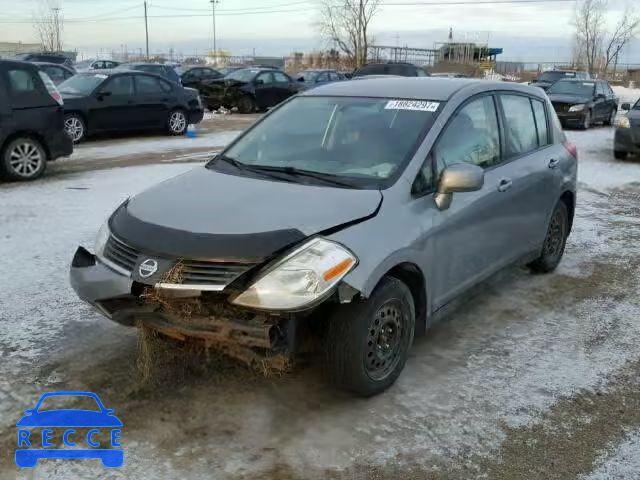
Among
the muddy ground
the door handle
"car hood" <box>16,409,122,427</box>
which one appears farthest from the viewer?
the door handle

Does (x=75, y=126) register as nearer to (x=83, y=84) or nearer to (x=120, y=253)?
(x=83, y=84)

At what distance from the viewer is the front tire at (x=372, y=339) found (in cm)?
337

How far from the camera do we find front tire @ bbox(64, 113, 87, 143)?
13.5 m

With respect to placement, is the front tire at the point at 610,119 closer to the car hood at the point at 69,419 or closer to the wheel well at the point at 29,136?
the wheel well at the point at 29,136

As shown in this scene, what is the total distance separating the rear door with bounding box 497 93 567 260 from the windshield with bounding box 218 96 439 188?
0.96 m

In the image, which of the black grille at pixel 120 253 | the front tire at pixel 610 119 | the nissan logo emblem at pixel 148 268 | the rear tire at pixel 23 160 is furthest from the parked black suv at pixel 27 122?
the front tire at pixel 610 119

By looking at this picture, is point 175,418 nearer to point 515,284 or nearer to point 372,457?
point 372,457

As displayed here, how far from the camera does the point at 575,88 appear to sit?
781 inches

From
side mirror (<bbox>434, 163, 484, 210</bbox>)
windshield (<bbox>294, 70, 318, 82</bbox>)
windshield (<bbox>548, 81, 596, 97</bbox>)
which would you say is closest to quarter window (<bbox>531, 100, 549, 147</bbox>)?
side mirror (<bbox>434, 163, 484, 210</bbox>)

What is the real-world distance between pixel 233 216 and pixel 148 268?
1.66ft

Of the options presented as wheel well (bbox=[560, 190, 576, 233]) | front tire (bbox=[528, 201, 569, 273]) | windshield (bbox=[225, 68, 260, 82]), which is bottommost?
front tire (bbox=[528, 201, 569, 273])

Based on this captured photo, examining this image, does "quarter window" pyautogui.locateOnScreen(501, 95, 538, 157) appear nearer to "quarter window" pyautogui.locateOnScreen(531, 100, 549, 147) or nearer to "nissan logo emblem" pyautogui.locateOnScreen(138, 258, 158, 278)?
"quarter window" pyautogui.locateOnScreen(531, 100, 549, 147)

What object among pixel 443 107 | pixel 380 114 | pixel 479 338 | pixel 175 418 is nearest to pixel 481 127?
pixel 443 107

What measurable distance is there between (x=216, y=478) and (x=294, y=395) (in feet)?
2.76
